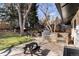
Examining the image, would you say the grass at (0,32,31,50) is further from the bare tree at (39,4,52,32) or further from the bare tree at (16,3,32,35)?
the bare tree at (39,4,52,32)

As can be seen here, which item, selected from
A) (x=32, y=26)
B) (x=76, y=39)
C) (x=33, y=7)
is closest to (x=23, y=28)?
(x=32, y=26)

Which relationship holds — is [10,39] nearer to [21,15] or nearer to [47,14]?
[21,15]

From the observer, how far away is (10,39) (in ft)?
7.00

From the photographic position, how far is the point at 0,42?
2133mm

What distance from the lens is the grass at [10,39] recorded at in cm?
213

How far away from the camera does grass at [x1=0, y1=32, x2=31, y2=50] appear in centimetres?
213

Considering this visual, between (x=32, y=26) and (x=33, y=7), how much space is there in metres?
0.21

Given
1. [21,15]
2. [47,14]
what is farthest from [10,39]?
[47,14]

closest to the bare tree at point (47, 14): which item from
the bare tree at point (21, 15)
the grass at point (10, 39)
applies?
the bare tree at point (21, 15)

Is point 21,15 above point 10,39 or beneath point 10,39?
above

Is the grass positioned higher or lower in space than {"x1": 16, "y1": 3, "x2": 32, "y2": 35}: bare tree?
lower

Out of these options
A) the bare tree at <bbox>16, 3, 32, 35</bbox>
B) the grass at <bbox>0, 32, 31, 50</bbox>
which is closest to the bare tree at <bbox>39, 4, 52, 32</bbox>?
the bare tree at <bbox>16, 3, 32, 35</bbox>

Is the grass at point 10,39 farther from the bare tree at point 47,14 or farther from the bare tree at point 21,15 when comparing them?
the bare tree at point 47,14

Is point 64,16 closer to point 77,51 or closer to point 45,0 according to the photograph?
point 45,0
